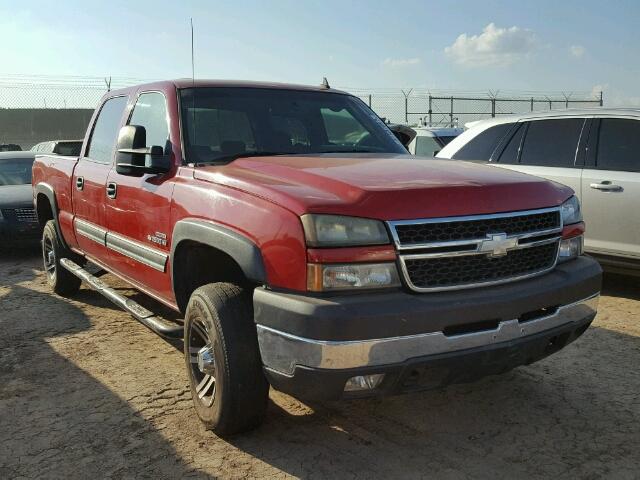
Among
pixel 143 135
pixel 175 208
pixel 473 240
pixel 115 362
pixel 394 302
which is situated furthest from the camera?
pixel 115 362

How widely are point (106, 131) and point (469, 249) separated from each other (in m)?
3.38

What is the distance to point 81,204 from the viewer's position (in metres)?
5.08

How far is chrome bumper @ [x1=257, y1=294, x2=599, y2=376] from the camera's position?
2502 mm

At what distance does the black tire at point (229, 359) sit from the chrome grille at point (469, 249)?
2.70 feet

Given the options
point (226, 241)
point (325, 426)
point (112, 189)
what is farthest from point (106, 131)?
point (325, 426)

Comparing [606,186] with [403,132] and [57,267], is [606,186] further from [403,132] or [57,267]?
[57,267]

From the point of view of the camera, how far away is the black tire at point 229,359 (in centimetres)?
290

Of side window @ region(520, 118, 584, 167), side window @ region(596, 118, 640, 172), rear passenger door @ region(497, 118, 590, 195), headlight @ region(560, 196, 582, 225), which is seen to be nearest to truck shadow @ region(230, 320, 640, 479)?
headlight @ region(560, 196, 582, 225)

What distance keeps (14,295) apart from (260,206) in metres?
4.67

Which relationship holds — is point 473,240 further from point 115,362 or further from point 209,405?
point 115,362

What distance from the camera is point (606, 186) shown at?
5.54 meters

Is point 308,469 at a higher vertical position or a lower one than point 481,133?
lower

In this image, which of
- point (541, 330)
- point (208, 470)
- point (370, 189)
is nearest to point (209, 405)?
point (208, 470)

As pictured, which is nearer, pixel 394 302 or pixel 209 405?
pixel 394 302
